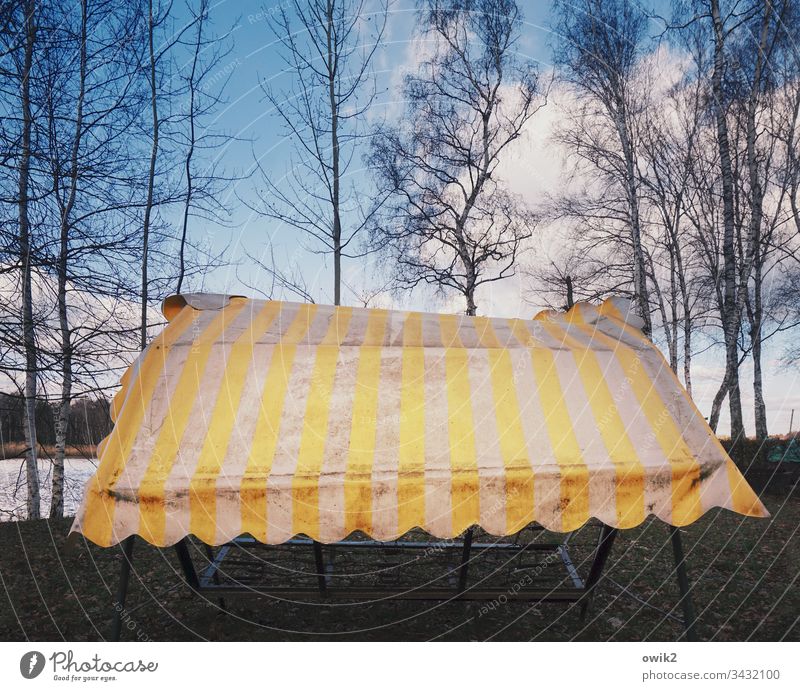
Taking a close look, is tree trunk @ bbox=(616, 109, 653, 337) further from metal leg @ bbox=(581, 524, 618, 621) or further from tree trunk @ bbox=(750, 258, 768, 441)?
metal leg @ bbox=(581, 524, 618, 621)

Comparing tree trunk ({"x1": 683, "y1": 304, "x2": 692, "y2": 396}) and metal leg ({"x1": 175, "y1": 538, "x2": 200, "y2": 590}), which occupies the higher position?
tree trunk ({"x1": 683, "y1": 304, "x2": 692, "y2": 396})

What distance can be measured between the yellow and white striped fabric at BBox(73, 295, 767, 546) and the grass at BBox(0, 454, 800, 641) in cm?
235

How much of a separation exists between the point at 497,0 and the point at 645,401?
15126 millimetres

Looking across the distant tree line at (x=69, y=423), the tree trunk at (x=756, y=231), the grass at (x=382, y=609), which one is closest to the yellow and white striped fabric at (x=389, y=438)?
the grass at (x=382, y=609)

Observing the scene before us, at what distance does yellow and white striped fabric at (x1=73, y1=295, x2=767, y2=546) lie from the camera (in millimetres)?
4320

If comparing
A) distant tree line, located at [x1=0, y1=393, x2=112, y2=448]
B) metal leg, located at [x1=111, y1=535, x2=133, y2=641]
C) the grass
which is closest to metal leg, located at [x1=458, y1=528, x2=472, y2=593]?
the grass

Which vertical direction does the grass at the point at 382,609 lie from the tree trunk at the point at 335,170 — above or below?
below

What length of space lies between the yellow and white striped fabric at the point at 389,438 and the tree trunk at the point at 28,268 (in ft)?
9.58

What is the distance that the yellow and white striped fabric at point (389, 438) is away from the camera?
4320mm

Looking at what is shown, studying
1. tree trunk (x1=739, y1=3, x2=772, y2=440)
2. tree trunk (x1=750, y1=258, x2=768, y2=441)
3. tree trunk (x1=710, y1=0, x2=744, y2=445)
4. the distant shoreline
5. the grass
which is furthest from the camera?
tree trunk (x1=750, y1=258, x2=768, y2=441)

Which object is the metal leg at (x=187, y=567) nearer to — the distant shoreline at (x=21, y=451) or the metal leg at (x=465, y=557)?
the metal leg at (x=465, y=557)

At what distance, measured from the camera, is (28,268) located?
760 centimetres

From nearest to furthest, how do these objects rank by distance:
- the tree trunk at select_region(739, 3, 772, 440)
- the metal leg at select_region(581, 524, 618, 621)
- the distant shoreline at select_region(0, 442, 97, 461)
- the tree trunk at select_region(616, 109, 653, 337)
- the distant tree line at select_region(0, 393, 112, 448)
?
the metal leg at select_region(581, 524, 618, 621) → the distant shoreline at select_region(0, 442, 97, 461) → the distant tree line at select_region(0, 393, 112, 448) → the tree trunk at select_region(739, 3, 772, 440) → the tree trunk at select_region(616, 109, 653, 337)

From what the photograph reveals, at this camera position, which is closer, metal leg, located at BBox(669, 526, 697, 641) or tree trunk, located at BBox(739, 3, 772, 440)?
metal leg, located at BBox(669, 526, 697, 641)
